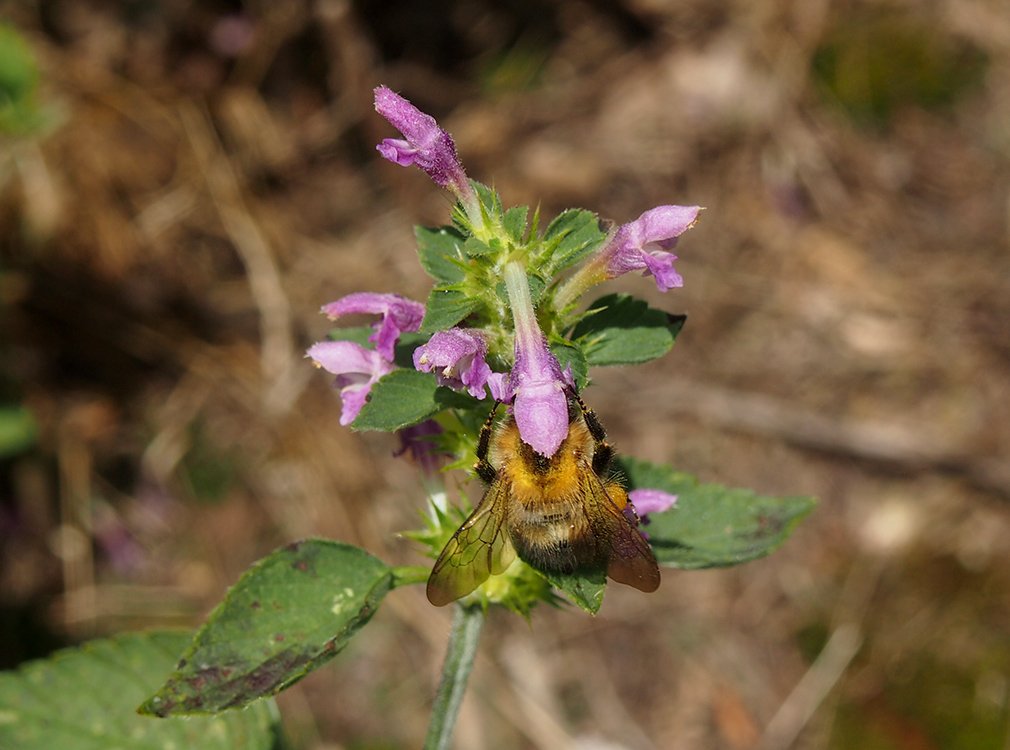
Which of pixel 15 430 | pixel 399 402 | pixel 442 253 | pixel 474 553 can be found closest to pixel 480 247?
pixel 442 253

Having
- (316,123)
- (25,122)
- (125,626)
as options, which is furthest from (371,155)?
(125,626)

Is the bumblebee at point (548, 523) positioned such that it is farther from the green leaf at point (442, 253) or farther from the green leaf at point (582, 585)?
the green leaf at point (442, 253)

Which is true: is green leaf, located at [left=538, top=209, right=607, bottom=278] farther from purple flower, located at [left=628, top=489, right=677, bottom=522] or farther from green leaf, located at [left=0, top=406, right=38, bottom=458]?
green leaf, located at [left=0, top=406, right=38, bottom=458]

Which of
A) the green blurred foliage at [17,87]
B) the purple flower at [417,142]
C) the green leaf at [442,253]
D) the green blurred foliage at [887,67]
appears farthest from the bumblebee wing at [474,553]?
the green blurred foliage at [887,67]

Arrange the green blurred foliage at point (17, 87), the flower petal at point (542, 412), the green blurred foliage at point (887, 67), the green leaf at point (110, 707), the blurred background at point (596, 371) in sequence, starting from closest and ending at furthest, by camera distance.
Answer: the flower petal at point (542, 412) < the green leaf at point (110, 707) < the green blurred foliage at point (17, 87) < the blurred background at point (596, 371) < the green blurred foliage at point (887, 67)

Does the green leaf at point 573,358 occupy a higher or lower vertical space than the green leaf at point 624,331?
higher

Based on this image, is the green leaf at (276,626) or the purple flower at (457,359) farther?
the green leaf at (276,626)
